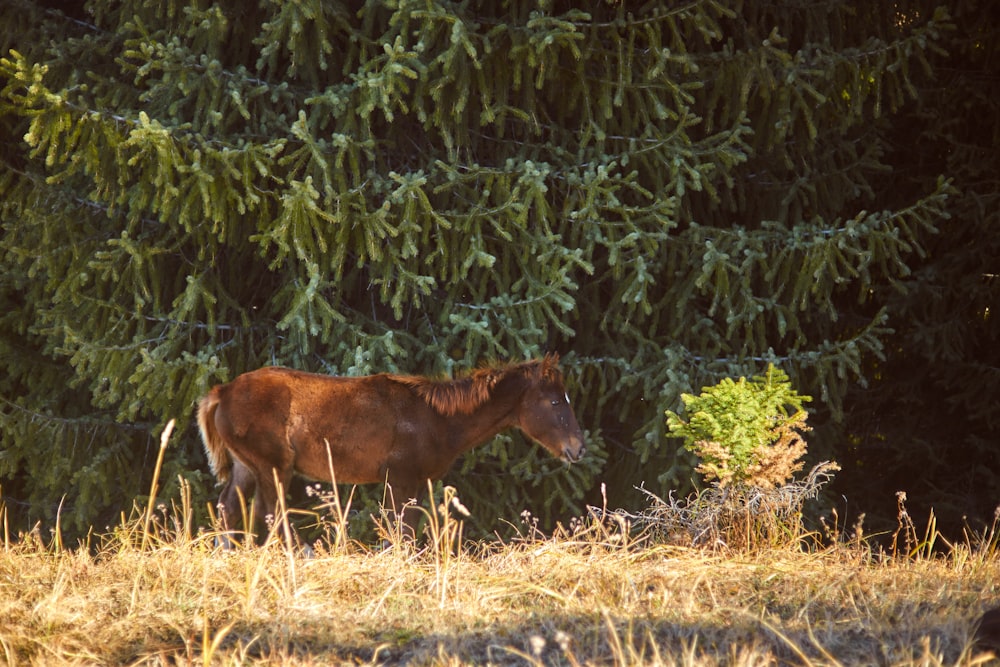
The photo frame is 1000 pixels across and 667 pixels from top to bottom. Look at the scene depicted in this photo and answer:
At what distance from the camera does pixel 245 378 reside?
8.49 meters

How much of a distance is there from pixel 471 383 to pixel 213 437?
2.11m

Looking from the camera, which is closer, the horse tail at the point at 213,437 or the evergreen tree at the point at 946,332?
the horse tail at the point at 213,437

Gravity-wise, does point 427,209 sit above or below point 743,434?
above

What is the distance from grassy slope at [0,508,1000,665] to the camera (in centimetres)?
465

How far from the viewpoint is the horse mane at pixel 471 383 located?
900 cm

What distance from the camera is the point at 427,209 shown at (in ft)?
31.0

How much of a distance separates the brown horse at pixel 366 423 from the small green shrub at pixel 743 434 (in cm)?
174

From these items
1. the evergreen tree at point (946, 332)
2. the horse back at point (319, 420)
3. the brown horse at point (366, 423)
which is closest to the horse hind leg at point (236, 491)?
the brown horse at point (366, 423)

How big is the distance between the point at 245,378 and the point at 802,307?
5173 mm

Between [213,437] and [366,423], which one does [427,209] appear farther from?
[213,437]

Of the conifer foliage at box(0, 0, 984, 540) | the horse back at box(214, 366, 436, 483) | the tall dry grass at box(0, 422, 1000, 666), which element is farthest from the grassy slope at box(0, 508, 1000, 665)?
the conifer foliage at box(0, 0, 984, 540)

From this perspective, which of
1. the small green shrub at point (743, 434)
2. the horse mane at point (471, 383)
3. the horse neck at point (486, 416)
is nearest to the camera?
the small green shrub at point (743, 434)

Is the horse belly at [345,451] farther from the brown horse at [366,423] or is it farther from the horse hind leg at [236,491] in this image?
the horse hind leg at [236,491]

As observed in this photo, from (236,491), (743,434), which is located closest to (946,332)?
(743,434)
